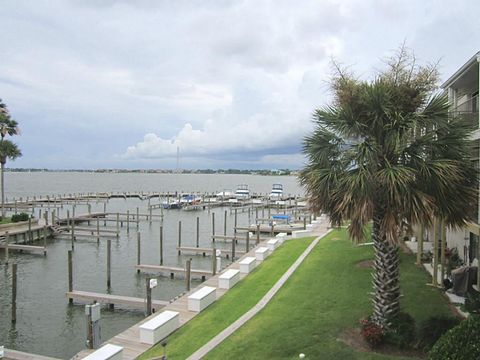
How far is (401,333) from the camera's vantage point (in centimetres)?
1139

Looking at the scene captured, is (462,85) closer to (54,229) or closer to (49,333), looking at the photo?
(49,333)

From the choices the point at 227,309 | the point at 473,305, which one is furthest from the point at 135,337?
the point at 473,305

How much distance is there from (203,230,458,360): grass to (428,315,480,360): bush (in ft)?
13.6

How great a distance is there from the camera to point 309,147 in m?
12.8

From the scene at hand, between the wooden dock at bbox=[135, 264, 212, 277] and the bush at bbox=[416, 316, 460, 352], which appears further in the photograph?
the wooden dock at bbox=[135, 264, 212, 277]

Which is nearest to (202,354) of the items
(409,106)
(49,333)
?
(409,106)

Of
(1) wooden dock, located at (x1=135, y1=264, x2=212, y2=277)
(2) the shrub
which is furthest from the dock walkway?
(1) wooden dock, located at (x1=135, y1=264, x2=212, y2=277)

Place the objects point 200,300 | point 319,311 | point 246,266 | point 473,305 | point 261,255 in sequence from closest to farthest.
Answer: point 473,305 → point 319,311 → point 200,300 → point 246,266 → point 261,255

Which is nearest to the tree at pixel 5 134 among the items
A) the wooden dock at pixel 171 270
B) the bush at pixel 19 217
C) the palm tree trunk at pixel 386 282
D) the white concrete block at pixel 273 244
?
the bush at pixel 19 217

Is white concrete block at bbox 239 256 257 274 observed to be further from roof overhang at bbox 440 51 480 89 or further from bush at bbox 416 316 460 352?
roof overhang at bbox 440 51 480 89

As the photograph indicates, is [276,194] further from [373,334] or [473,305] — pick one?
[473,305]

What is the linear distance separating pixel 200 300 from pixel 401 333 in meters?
8.21

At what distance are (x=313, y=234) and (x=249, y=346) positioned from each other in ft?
73.8

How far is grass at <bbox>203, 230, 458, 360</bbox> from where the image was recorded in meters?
11.5
